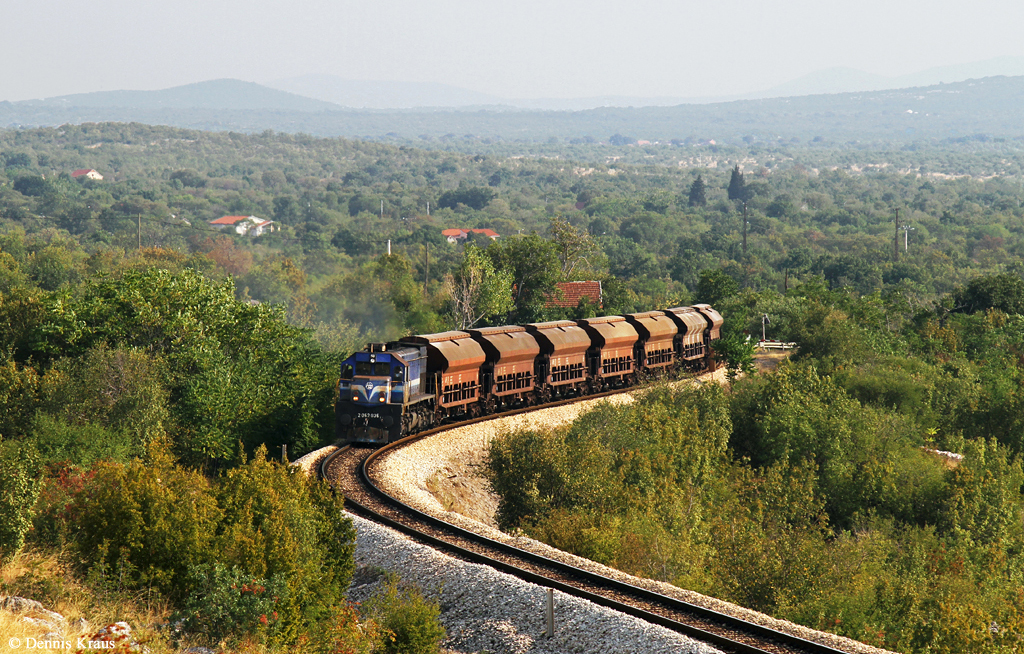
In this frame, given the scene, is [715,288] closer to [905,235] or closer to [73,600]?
[73,600]

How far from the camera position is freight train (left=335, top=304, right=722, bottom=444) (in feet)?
126

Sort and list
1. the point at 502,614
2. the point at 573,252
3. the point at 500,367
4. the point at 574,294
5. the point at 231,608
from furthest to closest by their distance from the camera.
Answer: the point at 573,252
the point at 574,294
the point at 500,367
the point at 502,614
the point at 231,608

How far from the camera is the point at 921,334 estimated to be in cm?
8381

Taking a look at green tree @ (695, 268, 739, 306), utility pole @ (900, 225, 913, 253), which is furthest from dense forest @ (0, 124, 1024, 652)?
utility pole @ (900, 225, 913, 253)

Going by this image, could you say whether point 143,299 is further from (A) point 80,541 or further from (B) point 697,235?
(B) point 697,235

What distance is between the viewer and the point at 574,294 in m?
85.9

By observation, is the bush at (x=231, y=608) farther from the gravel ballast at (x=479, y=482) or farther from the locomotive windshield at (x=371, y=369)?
the locomotive windshield at (x=371, y=369)

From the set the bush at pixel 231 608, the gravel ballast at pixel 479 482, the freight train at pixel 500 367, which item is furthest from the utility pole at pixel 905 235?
the bush at pixel 231 608

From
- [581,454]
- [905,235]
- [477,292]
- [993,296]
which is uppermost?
[581,454]

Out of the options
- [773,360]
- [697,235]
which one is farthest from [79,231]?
[773,360]

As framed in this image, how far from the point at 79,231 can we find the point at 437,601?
18492 cm

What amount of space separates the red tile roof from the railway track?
5086cm

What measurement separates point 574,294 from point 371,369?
48917 millimetres

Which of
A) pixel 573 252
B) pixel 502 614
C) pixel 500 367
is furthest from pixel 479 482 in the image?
pixel 573 252
